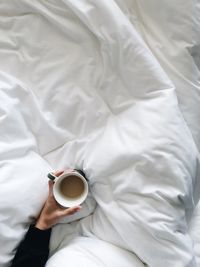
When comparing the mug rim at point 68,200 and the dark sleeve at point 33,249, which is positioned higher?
the mug rim at point 68,200

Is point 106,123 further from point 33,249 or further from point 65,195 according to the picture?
point 33,249

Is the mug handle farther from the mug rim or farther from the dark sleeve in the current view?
the dark sleeve

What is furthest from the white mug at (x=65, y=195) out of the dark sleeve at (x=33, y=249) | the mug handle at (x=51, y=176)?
Result: the dark sleeve at (x=33, y=249)

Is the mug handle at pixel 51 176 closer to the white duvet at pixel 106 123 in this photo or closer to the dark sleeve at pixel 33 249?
the white duvet at pixel 106 123

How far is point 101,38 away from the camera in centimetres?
95

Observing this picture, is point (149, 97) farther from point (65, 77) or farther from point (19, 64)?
point (19, 64)

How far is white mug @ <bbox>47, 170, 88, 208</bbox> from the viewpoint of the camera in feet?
2.89

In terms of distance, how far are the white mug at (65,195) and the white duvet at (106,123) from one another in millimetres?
37

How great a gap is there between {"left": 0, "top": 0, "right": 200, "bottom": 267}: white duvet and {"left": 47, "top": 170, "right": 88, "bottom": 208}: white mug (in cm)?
4

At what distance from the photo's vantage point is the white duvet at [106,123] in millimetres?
856

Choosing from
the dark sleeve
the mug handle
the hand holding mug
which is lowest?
the dark sleeve

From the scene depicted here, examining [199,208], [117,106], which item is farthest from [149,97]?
[199,208]

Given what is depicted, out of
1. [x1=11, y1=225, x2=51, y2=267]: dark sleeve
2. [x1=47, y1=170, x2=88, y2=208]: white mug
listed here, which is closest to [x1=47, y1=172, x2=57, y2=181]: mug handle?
[x1=47, y1=170, x2=88, y2=208]: white mug

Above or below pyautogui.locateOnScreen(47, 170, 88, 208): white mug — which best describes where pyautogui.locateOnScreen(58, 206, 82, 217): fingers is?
below
